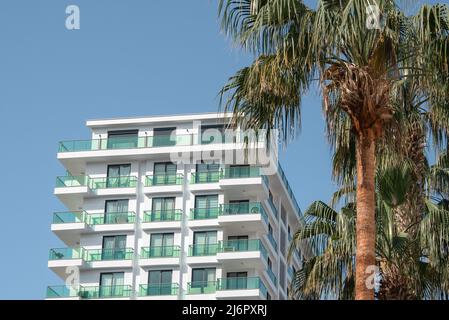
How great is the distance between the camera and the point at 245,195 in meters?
83.7

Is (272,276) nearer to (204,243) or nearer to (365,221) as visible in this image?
(204,243)

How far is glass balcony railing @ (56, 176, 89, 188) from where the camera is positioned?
280ft

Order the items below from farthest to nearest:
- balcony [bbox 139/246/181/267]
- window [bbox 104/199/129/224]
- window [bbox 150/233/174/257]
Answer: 1. window [bbox 104/199/129/224]
2. window [bbox 150/233/174/257]
3. balcony [bbox 139/246/181/267]

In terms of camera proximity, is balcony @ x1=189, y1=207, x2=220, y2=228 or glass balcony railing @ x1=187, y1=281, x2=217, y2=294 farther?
balcony @ x1=189, y1=207, x2=220, y2=228

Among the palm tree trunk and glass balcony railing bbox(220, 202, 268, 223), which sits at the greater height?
glass balcony railing bbox(220, 202, 268, 223)

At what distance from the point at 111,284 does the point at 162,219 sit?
21.3 feet

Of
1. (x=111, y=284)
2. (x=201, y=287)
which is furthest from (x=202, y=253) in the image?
(x=111, y=284)

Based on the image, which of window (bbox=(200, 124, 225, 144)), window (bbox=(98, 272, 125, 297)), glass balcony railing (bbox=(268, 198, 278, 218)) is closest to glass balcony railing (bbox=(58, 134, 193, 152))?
window (bbox=(200, 124, 225, 144))

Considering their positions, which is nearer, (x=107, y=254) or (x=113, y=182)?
(x=107, y=254)

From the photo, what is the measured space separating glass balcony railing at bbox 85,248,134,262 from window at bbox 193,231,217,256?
4.98 metres

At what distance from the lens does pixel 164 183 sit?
85.1 m

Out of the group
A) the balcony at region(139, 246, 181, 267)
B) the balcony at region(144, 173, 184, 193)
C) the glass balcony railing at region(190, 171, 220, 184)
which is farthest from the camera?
the balcony at region(144, 173, 184, 193)

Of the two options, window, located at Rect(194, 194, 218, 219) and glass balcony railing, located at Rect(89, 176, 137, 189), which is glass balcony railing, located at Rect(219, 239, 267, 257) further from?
glass balcony railing, located at Rect(89, 176, 137, 189)

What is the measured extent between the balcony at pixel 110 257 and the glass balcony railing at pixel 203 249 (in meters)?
4.69
